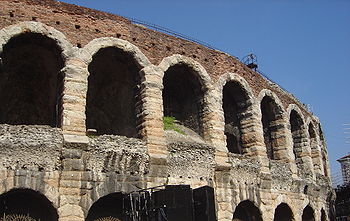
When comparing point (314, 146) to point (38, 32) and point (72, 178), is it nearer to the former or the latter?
point (72, 178)

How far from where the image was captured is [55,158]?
10.6 meters

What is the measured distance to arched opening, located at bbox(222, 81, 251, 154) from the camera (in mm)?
15887

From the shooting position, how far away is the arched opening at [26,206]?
33.8ft

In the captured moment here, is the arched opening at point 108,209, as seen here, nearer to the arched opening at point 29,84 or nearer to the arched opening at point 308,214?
the arched opening at point 29,84

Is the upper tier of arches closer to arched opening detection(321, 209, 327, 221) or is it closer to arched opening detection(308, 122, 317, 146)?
arched opening detection(321, 209, 327, 221)

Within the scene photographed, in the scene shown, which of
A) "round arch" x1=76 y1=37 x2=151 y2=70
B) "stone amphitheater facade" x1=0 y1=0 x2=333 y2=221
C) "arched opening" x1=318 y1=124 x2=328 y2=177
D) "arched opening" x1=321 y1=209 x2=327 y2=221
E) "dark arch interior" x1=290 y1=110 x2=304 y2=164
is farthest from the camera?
"arched opening" x1=318 y1=124 x2=328 y2=177

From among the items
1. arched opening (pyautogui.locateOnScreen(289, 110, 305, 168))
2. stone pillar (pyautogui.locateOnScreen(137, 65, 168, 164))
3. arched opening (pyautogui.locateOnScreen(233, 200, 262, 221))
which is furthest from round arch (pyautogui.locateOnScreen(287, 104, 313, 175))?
stone pillar (pyautogui.locateOnScreen(137, 65, 168, 164))

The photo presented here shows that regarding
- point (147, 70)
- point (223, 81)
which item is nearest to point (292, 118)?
point (223, 81)

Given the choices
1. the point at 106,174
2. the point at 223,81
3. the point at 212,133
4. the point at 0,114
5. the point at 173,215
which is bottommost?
Answer: the point at 173,215

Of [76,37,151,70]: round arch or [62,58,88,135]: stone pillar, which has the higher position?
[76,37,151,70]: round arch

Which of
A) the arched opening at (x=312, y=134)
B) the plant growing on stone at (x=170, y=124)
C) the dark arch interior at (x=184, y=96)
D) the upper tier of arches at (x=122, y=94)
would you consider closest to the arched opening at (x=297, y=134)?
the upper tier of arches at (x=122, y=94)

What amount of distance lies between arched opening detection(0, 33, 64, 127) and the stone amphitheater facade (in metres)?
0.03

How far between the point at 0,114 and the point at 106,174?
5.24 meters

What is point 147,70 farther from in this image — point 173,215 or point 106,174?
point 173,215
